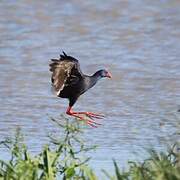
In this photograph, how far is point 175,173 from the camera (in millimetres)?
4473

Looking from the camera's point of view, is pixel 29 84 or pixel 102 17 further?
pixel 102 17

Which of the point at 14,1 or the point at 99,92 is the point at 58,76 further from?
the point at 14,1

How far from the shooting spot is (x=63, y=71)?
7219 mm

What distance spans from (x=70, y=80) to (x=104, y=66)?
2.58 meters

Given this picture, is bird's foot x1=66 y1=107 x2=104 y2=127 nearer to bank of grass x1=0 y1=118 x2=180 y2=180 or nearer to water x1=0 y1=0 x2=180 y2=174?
water x1=0 y1=0 x2=180 y2=174

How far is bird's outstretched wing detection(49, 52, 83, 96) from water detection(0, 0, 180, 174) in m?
0.32

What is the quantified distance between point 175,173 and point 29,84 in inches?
201

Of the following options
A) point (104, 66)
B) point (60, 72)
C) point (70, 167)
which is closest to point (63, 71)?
point (60, 72)

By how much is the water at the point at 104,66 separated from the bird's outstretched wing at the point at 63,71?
32 centimetres

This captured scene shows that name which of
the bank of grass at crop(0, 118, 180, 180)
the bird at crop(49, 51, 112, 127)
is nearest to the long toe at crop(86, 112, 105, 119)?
the bird at crop(49, 51, 112, 127)

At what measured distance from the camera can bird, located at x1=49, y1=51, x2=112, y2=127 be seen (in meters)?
7.13

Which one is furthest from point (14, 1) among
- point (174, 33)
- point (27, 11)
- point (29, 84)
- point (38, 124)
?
point (38, 124)

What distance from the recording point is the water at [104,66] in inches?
293

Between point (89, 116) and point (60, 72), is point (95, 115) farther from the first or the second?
point (60, 72)
